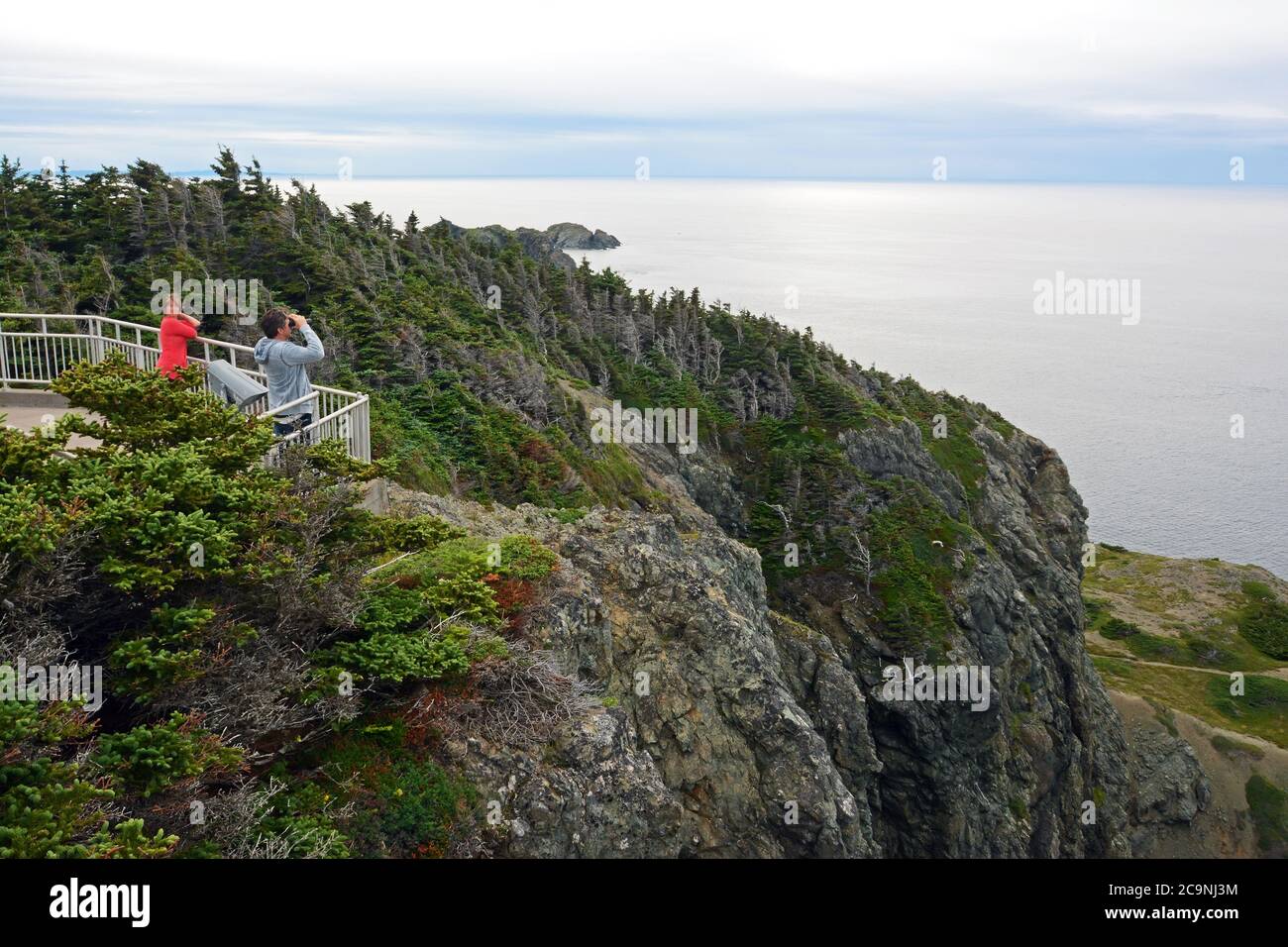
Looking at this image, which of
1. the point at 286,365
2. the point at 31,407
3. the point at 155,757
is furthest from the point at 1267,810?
the point at 155,757

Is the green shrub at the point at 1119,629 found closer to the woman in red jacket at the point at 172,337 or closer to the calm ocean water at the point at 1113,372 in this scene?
the calm ocean water at the point at 1113,372

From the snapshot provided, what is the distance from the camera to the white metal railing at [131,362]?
571 inches

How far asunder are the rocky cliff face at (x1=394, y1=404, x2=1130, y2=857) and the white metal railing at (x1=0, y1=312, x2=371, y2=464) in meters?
2.77

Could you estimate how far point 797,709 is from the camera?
701 inches

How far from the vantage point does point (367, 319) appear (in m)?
33.2

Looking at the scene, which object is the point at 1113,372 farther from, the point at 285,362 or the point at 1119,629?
the point at 285,362

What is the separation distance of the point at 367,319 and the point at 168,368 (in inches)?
775

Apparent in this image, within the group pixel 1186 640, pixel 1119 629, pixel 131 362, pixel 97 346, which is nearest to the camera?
pixel 131 362

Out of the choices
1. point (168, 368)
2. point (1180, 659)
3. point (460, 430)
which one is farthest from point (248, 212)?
point (1180, 659)

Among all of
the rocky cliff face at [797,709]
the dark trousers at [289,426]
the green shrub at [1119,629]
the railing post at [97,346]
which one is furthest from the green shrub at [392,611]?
the green shrub at [1119,629]

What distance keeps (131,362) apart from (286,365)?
6992 mm

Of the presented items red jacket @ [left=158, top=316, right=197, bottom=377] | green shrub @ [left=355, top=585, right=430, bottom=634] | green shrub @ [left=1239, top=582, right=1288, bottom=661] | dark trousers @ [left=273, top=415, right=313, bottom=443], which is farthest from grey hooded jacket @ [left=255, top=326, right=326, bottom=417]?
green shrub @ [left=1239, top=582, right=1288, bottom=661]

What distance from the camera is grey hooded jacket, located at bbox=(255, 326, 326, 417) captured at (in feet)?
43.8
